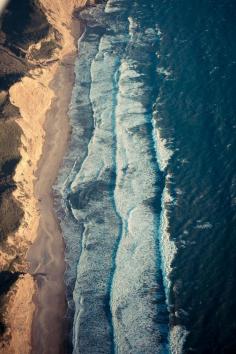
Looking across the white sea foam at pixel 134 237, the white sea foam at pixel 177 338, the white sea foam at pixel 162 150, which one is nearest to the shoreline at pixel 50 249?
the white sea foam at pixel 134 237

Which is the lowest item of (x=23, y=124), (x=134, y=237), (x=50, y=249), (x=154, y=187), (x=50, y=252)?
(x=50, y=252)

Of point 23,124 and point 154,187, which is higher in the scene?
point 23,124

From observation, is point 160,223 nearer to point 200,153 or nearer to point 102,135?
point 200,153

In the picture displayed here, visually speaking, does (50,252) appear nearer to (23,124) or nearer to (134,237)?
(134,237)

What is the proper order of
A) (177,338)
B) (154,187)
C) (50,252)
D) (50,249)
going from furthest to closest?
(154,187)
(50,249)
(50,252)
(177,338)

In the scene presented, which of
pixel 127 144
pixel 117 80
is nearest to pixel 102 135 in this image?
pixel 127 144

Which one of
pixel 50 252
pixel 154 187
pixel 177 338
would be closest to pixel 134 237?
pixel 154 187

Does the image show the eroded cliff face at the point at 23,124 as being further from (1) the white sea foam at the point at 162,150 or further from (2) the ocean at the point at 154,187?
(1) the white sea foam at the point at 162,150
